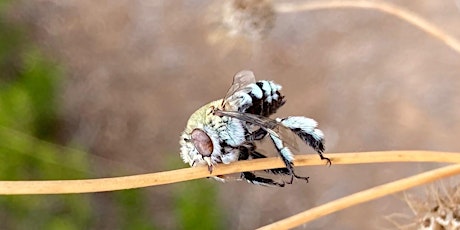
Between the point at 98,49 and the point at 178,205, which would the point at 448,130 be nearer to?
the point at 178,205

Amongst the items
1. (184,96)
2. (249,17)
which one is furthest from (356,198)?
(184,96)

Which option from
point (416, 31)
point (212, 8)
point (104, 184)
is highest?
point (212, 8)

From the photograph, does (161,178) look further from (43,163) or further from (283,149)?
(43,163)

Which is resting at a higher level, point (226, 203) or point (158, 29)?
point (158, 29)

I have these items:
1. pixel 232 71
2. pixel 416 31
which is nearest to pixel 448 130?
pixel 416 31

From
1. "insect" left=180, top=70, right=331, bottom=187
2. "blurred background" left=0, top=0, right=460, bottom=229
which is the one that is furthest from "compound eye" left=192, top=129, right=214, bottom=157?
"blurred background" left=0, top=0, right=460, bottom=229

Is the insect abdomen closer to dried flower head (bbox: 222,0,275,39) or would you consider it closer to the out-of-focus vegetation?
dried flower head (bbox: 222,0,275,39)

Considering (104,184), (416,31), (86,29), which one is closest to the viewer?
(104,184)

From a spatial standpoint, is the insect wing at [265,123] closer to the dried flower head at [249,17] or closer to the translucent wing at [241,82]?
the translucent wing at [241,82]
